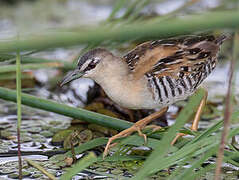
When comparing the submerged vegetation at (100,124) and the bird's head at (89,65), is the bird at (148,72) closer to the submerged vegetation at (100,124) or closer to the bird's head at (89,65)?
the bird's head at (89,65)

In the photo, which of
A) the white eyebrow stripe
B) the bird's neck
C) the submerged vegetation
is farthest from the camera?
the bird's neck

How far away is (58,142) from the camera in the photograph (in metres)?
3.38

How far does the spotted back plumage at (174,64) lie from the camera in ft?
9.68

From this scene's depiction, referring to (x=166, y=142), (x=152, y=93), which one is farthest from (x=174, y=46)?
(x=166, y=142)

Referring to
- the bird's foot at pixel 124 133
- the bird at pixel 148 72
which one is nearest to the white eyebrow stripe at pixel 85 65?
the bird at pixel 148 72

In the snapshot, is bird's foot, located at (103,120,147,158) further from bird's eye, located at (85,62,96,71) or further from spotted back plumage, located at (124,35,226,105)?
bird's eye, located at (85,62,96,71)

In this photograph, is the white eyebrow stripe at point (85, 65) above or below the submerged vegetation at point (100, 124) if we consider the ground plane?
above

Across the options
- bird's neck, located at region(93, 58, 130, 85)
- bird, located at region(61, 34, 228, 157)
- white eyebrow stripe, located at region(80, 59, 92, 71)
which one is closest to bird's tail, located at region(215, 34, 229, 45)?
bird, located at region(61, 34, 228, 157)

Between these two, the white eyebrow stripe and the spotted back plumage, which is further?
the spotted back plumage

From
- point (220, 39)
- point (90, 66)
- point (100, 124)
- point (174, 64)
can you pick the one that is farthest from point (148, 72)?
point (220, 39)

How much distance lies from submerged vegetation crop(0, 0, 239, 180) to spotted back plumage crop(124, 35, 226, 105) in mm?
227

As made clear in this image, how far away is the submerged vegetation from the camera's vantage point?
1.57 m

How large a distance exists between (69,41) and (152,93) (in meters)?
1.44

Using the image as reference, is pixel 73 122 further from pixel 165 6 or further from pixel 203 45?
pixel 165 6
